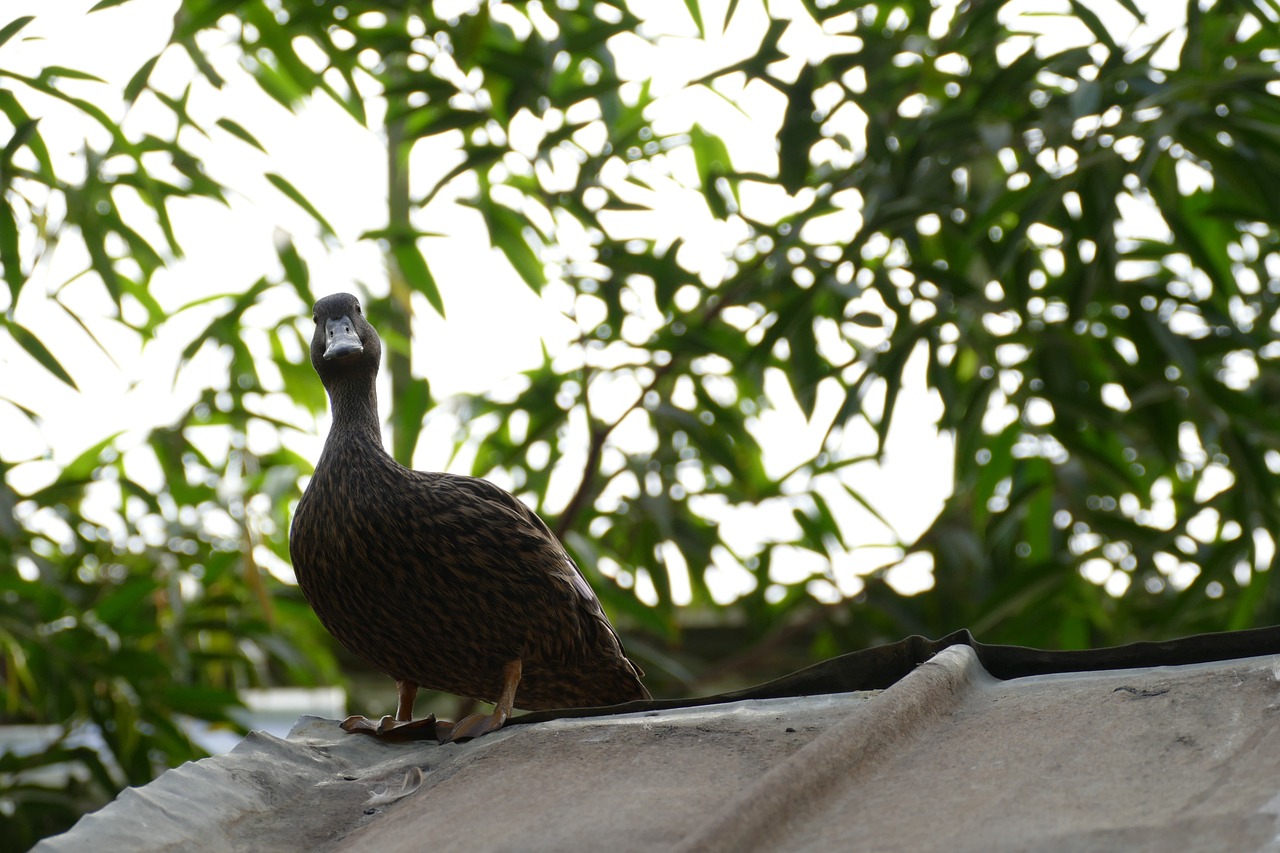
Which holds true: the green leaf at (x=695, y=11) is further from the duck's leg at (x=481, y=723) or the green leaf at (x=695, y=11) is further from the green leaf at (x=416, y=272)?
the duck's leg at (x=481, y=723)

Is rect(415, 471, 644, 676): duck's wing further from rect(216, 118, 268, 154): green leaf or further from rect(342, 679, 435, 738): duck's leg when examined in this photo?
rect(216, 118, 268, 154): green leaf

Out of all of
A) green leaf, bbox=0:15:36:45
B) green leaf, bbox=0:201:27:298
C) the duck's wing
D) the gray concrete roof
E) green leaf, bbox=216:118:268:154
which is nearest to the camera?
the gray concrete roof

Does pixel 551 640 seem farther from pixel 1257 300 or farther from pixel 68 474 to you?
pixel 1257 300

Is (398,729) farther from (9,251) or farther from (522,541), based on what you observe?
(9,251)

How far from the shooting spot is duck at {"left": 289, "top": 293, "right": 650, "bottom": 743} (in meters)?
1.48

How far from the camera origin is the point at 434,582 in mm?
1479

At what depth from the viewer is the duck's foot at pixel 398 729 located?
4.77 ft

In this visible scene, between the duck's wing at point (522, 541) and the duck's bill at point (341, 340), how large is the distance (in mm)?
186

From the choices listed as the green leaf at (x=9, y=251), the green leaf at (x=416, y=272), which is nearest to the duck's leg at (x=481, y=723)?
the green leaf at (x=9, y=251)

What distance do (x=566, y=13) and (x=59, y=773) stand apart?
113 inches

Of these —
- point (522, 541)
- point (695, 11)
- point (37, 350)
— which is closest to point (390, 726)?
point (522, 541)

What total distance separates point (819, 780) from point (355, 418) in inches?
33.7

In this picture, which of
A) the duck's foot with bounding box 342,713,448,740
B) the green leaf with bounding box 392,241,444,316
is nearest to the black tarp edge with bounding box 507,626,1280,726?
the duck's foot with bounding box 342,713,448,740

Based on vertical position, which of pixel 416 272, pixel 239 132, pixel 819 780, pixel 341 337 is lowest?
pixel 819 780
